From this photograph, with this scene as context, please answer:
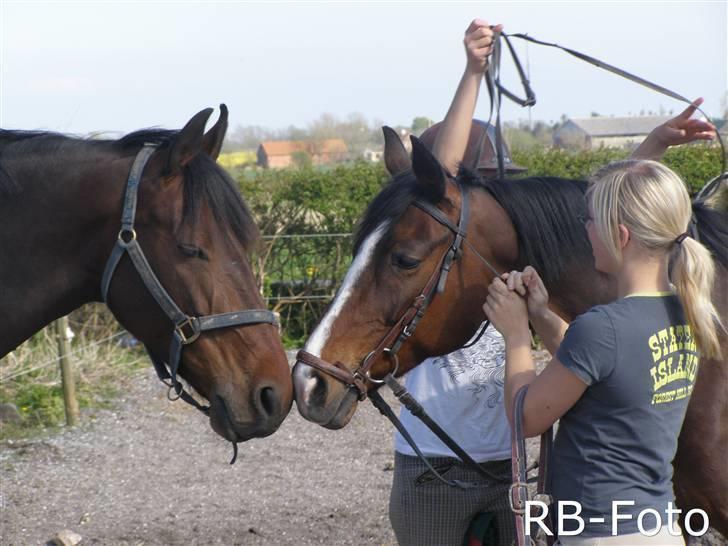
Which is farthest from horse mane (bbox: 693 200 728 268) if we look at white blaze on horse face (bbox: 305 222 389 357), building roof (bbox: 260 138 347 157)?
building roof (bbox: 260 138 347 157)

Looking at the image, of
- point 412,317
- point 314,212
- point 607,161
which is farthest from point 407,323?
point 607,161

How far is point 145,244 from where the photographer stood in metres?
2.79

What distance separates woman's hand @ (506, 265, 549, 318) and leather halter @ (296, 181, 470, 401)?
0.86 ft

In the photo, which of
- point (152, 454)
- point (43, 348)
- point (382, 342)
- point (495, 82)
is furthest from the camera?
point (43, 348)

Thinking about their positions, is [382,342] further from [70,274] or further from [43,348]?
[43,348]

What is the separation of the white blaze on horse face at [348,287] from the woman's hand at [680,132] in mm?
1050

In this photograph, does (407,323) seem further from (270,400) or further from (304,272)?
(304,272)

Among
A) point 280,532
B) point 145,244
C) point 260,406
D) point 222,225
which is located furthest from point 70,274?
point 280,532

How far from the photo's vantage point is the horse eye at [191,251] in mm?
2764

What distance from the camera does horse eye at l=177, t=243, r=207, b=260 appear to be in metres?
2.76

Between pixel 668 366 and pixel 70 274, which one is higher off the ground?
pixel 70 274

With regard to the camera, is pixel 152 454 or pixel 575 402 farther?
pixel 152 454

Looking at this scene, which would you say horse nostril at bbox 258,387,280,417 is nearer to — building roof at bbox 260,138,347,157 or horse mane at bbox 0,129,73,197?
horse mane at bbox 0,129,73,197

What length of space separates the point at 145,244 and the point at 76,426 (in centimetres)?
490
